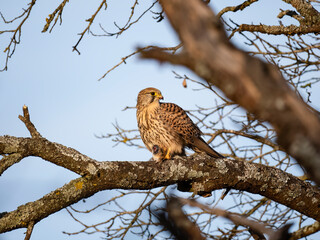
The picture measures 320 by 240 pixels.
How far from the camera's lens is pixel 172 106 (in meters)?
5.71

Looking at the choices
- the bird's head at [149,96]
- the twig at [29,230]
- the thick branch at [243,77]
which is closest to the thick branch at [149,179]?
the twig at [29,230]

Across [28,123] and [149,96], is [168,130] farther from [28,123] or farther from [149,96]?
[28,123]

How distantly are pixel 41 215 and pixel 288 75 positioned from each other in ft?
11.5

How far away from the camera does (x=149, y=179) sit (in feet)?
10.9

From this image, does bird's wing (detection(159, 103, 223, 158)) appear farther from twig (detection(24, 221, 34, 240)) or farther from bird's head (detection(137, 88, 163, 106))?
twig (detection(24, 221, 34, 240))

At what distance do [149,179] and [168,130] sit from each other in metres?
2.10

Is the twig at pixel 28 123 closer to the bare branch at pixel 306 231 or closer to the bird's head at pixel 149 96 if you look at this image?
the bird's head at pixel 149 96

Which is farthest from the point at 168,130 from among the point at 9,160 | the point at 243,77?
the point at 243,77

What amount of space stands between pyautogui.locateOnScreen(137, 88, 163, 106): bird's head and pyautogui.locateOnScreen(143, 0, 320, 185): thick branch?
4.85 metres

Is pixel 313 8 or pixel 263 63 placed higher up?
pixel 313 8

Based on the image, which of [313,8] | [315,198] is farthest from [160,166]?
[313,8]

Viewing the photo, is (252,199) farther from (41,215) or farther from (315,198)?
(41,215)

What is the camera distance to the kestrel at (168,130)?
208 inches

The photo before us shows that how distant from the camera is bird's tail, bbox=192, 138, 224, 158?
193 inches
